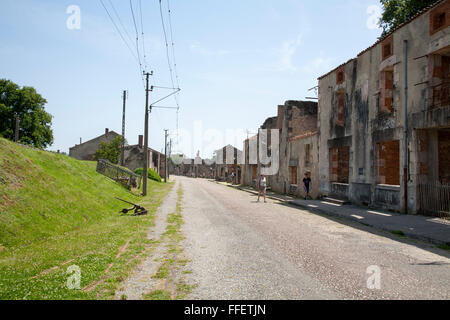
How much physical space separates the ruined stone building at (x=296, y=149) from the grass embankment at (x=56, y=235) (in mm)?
13780

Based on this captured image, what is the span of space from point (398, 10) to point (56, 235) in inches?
957

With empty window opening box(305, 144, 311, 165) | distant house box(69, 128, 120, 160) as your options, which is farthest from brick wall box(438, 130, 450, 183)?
distant house box(69, 128, 120, 160)

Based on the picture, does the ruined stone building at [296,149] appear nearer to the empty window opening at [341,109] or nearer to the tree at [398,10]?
the empty window opening at [341,109]

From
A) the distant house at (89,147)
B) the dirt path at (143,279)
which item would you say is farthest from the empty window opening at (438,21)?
A: the distant house at (89,147)

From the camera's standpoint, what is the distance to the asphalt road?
164 inches

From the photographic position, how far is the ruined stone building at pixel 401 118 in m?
12.1

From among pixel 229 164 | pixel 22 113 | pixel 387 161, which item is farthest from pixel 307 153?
pixel 22 113

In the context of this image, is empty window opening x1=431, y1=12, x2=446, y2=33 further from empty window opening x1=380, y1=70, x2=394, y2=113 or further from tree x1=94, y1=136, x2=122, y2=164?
tree x1=94, y1=136, x2=122, y2=164

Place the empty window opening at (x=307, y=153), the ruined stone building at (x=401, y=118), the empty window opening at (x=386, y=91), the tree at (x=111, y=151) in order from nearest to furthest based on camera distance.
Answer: the ruined stone building at (x=401, y=118)
the empty window opening at (x=386, y=91)
the empty window opening at (x=307, y=153)
the tree at (x=111, y=151)

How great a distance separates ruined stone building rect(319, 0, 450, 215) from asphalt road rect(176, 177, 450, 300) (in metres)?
5.03

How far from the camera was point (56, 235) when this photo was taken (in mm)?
7902
